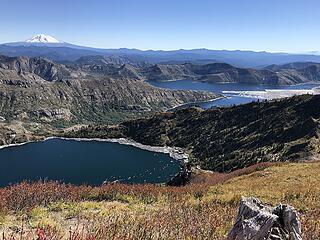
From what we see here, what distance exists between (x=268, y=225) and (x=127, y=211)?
27.2ft

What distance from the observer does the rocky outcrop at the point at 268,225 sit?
20.7 ft

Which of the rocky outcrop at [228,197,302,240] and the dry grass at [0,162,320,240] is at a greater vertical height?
the rocky outcrop at [228,197,302,240]

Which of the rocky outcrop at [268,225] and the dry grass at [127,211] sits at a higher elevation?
the rocky outcrop at [268,225]

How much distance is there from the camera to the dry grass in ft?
28.1

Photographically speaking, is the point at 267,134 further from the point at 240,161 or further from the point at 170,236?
the point at 170,236

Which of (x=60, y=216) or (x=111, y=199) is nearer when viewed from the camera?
(x=60, y=216)

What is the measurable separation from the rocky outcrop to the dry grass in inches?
55.5

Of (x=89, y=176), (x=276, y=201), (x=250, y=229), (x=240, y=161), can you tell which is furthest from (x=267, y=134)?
(x=250, y=229)

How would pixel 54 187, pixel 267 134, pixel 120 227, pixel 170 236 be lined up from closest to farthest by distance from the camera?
pixel 170 236, pixel 120 227, pixel 54 187, pixel 267 134

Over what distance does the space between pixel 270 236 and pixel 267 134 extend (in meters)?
187

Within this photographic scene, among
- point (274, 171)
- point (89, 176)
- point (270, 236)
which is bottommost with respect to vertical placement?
point (89, 176)

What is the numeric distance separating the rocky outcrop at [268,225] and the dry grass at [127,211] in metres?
1.41

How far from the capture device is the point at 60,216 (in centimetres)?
1305

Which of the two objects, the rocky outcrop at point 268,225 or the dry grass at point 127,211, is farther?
the dry grass at point 127,211
